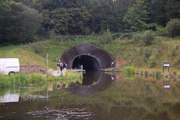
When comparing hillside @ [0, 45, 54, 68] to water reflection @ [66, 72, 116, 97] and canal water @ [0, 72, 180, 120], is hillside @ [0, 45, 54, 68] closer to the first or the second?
water reflection @ [66, 72, 116, 97]

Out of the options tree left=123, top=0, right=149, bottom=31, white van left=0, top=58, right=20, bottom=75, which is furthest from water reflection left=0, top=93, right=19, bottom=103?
tree left=123, top=0, right=149, bottom=31

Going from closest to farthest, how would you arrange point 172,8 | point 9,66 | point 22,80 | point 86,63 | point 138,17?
point 22,80, point 9,66, point 86,63, point 172,8, point 138,17

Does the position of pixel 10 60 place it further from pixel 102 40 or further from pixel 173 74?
pixel 102 40

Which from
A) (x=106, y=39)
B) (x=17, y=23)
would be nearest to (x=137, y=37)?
(x=106, y=39)

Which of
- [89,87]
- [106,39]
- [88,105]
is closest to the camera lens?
[88,105]

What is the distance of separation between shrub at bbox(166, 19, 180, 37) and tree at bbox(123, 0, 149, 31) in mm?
11591

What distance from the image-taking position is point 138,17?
187 ft

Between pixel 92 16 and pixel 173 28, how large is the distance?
20512 millimetres

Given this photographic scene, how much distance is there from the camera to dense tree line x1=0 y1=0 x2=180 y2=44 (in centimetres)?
5314

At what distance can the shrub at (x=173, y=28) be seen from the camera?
44447 mm

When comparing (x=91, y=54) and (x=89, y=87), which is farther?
(x=91, y=54)

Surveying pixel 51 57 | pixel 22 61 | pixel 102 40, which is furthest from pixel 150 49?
pixel 22 61

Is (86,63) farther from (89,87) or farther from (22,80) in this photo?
(22,80)

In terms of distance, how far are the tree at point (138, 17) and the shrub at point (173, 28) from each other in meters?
11.6
